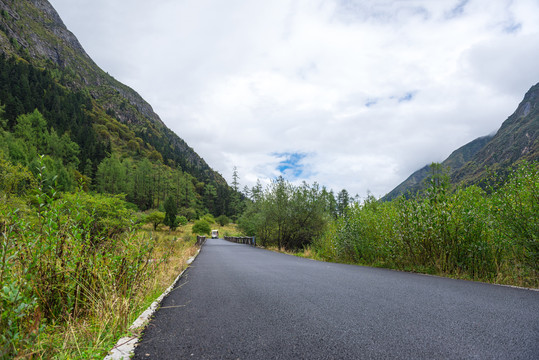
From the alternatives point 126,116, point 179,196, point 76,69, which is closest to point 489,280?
point 179,196

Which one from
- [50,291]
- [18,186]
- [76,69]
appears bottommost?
[50,291]

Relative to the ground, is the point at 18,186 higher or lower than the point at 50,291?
higher

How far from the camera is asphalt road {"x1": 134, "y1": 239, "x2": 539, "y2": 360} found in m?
2.27

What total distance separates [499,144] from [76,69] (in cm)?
27856

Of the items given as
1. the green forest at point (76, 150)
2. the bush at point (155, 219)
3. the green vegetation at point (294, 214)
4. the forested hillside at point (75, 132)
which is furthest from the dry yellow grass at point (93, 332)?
the green forest at point (76, 150)

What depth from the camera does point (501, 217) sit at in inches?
212

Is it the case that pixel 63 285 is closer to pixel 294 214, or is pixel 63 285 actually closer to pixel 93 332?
pixel 93 332

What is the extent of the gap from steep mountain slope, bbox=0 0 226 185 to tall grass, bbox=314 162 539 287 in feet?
372

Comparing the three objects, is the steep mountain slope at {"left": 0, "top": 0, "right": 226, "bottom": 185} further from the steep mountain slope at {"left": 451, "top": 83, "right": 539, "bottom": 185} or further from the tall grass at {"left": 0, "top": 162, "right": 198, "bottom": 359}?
the steep mountain slope at {"left": 451, "top": 83, "right": 539, "bottom": 185}

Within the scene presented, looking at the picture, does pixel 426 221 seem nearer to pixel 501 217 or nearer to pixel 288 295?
pixel 501 217

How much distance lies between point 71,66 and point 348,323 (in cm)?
21105

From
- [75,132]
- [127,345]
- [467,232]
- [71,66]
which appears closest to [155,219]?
[467,232]

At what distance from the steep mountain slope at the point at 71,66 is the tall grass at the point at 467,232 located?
113486mm

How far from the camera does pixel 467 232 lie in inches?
242
